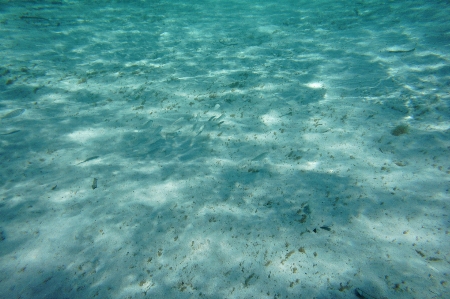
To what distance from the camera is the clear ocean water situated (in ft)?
7.89

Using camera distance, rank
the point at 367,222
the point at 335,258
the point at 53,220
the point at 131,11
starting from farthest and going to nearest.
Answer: the point at 131,11 → the point at 53,220 → the point at 367,222 → the point at 335,258

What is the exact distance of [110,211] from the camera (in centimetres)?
304

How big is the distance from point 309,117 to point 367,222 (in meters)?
2.39

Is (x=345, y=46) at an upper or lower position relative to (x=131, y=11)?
lower

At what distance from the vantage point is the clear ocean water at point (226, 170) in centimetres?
240

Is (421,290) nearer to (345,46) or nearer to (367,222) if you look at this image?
(367,222)

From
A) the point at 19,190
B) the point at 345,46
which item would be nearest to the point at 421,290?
the point at 19,190

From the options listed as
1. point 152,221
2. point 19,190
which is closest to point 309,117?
point 152,221

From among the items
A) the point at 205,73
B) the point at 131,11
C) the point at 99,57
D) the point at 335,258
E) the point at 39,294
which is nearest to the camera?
the point at 39,294

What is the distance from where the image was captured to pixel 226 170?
3.57 meters

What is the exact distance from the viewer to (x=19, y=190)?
3.22 metres

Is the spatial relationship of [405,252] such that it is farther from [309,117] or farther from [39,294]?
[39,294]

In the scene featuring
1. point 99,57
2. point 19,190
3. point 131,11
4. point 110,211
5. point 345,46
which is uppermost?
point 131,11

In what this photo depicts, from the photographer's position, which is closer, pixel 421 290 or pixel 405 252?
pixel 421 290
